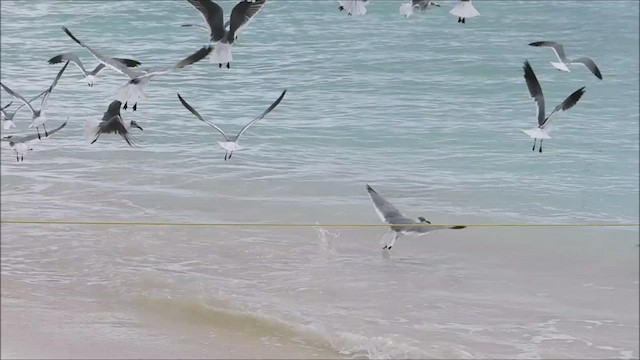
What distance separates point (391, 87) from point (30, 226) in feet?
2.51

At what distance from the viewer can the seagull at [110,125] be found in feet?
Result: 2.71

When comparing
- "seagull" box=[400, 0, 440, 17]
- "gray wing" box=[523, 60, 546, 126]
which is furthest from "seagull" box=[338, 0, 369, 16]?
"gray wing" box=[523, 60, 546, 126]

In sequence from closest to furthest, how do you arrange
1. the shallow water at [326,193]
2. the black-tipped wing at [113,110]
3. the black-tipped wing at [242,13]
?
the black-tipped wing at [242,13]
the black-tipped wing at [113,110]
the shallow water at [326,193]

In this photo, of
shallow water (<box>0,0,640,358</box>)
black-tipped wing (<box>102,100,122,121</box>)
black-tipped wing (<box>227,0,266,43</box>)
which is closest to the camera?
black-tipped wing (<box>227,0,266,43</box>)

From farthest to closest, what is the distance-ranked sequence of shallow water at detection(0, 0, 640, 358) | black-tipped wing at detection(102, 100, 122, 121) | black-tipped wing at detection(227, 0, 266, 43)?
shallow water at detection(0, 0, 640, 358) < black-tipped wing at detection(102, 100, 122, 121) < black-tipped wing at detection(227, 0, 266, 43)

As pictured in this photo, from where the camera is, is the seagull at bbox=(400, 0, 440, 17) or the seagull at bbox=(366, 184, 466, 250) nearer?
the seagull at bbox=(400, 0, 440, 17)

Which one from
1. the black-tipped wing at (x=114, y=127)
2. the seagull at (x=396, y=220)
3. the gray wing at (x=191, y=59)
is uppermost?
the gray wing at (x=191, y=59)

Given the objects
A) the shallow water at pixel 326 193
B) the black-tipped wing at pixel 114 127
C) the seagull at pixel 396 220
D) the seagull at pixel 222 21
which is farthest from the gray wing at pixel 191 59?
the shallow water at pixel 326 193

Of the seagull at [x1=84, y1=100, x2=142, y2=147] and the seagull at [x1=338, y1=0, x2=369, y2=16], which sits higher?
the seagull at [x1=338, y1=0, x2=369, y2=16]

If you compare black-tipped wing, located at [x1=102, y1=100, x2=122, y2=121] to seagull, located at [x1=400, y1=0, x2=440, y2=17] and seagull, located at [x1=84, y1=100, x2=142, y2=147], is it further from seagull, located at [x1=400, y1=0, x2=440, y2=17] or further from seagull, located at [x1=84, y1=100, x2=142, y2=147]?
seagull, located at [x1=400, y1=0, x2=440, y2=17]

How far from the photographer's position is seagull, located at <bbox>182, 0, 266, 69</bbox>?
2.28ft

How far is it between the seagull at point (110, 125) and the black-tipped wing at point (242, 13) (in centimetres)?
16

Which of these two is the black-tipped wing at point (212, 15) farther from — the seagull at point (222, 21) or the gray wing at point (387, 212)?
the gray wing at point (387, 212)

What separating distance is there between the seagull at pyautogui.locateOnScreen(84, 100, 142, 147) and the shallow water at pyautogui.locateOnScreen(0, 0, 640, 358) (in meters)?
0.22
